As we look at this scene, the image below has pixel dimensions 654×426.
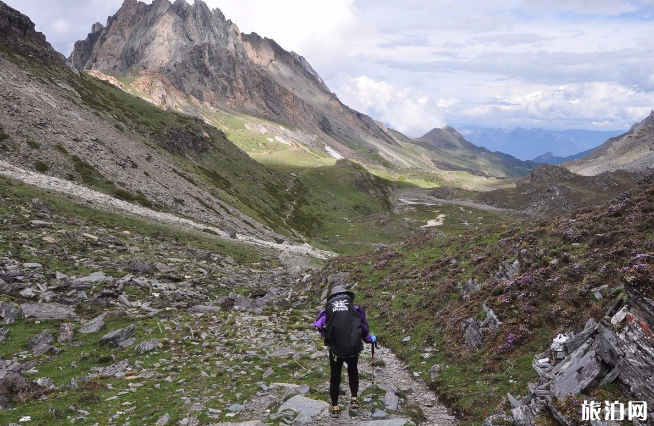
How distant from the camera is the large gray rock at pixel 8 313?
20.0 m

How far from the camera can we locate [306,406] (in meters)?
13.5

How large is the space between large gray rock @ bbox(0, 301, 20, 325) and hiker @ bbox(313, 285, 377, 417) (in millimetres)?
17139

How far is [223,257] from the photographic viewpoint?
43844 millimetres

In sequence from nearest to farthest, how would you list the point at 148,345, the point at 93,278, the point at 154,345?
the point at 148,345
the point at 154,345
the point at 93,278

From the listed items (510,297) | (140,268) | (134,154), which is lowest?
(510,297)

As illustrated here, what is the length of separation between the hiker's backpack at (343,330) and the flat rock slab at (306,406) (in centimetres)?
210

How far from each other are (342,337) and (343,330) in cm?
22

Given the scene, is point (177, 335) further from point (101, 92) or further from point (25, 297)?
point (101, 92)

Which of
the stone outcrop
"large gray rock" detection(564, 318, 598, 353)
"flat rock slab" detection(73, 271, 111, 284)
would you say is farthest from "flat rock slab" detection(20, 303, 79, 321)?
"large gray rock" detection(564, 318, 598, 353)

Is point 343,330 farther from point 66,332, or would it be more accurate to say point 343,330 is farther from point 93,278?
point 93,278

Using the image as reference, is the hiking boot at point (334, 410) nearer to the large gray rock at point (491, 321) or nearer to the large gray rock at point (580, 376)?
the large gray rock at point (580, 376)

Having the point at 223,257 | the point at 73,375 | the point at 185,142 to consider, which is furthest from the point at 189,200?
the point at 73,375

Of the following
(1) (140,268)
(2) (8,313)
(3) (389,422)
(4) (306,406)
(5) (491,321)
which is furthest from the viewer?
(1) (140,268)

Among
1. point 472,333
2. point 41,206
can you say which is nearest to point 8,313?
point 41,206
